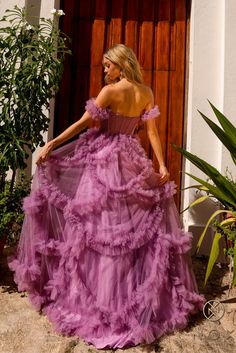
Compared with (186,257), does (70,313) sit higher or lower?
lower

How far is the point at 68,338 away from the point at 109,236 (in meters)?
0.69

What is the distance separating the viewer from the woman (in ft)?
6.88

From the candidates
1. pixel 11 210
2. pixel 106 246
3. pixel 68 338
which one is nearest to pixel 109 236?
pixel 106 246

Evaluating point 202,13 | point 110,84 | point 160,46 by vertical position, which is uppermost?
point 202,13

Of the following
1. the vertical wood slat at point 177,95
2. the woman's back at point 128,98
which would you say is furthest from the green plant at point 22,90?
the vertical wood slat at point 177,95

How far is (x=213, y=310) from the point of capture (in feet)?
7.99

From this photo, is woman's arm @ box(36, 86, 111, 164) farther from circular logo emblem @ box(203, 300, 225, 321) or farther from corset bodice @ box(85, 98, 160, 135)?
circular logo emblem @ box(203, 300, 225, 321)

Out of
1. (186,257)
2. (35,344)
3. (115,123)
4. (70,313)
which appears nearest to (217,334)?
(186,257)

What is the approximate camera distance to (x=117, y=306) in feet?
6.83

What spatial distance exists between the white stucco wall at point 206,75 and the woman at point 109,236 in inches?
43.9

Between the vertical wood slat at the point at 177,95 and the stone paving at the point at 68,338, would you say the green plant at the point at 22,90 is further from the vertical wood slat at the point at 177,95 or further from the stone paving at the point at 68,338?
the vertical wood slat at the point at 177,95

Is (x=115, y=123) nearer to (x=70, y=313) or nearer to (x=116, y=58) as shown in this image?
(x=116, y=58)

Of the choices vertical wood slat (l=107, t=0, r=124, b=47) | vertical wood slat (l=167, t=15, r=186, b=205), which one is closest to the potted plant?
vertical wood slat (l=107, t=0, r=124, b=47)

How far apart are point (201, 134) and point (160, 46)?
3.78ft
